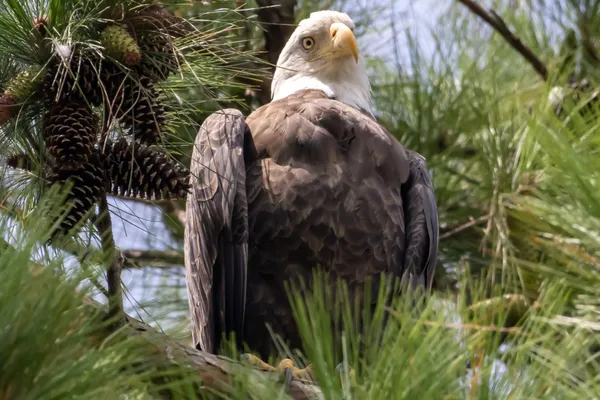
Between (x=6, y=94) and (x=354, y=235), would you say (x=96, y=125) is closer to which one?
(x=6, y=94)

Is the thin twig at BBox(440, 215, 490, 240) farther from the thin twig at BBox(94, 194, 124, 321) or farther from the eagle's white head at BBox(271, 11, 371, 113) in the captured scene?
the thin twig at BBox(94, 194, 124, 321)

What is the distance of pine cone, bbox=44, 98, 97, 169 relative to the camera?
81.2 inches

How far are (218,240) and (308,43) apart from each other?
114 cm

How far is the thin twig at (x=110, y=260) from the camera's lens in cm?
173

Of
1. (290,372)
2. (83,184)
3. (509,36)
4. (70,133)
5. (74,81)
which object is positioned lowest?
(290,372)

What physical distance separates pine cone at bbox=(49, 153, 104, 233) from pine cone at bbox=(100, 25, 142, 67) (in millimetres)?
221

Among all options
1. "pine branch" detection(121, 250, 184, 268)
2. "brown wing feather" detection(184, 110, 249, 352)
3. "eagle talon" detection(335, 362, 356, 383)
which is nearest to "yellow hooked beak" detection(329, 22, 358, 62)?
"brown wing feather" detection(184, 110, 249, 352)

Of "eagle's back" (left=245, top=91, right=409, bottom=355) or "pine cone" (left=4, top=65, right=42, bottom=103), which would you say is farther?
"eagle's back" (left=245, top=91, right=409, bottom=355)

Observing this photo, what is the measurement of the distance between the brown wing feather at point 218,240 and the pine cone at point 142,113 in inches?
35.6

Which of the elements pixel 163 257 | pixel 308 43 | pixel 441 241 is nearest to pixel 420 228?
pixel 441 241

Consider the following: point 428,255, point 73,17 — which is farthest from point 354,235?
point 73,17

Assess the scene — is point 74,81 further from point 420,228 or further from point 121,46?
point 420,228

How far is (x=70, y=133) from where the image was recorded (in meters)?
2.08

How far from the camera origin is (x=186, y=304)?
13.1 ft
